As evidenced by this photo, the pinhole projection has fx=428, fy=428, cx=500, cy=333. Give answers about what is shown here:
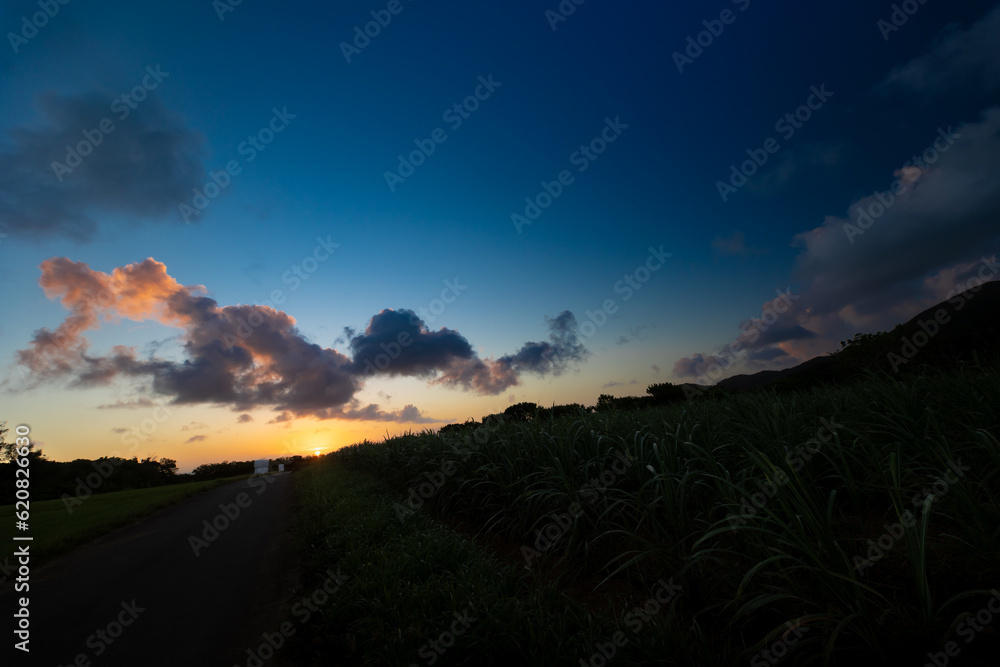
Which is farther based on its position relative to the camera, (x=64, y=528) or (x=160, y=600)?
(x=64, y=528)

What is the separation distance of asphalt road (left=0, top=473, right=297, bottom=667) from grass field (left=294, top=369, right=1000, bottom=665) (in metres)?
0.73

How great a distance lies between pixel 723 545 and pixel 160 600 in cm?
577

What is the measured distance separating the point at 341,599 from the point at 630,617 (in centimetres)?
250

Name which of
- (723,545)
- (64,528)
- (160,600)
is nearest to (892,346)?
(723,545)

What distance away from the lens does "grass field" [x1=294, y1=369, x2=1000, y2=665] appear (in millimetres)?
2383

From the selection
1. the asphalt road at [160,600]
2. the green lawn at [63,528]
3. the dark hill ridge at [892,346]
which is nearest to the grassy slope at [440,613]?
the asphalt road at [160,600]

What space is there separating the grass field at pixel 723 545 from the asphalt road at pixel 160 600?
73 centimetres

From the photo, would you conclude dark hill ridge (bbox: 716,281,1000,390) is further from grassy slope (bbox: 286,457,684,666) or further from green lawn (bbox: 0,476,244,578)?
green lawn (bbox: 0,476,244,578)

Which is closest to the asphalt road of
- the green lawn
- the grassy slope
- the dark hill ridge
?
the green lawn

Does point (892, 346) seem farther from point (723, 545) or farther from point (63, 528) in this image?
point (63, 528)

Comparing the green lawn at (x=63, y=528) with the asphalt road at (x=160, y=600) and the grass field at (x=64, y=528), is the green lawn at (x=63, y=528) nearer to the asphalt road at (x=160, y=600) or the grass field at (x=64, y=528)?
the grass field at (x=64, y=528)

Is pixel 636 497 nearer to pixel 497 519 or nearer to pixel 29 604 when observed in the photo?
pixel 497 519

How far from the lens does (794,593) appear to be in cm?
248

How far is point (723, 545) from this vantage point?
11.5 feet
